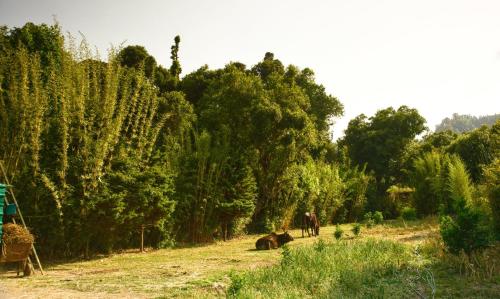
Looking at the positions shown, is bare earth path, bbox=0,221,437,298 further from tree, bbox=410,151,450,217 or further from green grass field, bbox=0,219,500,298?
tree, bbox=410,151,450,217

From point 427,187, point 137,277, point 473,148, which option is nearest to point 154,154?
point 137,277

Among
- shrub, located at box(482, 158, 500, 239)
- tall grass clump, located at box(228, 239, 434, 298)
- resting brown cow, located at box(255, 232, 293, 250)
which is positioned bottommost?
tall grass clump, located at box(228, 239, 434, 298)

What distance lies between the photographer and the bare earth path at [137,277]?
614cm

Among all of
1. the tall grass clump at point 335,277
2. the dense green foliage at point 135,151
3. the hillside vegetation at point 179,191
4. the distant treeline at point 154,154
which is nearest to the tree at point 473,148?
the distant treeline at point 154,154

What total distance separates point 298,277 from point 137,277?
308 centimetres

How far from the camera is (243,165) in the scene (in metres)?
16.1

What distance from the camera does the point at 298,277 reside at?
6.52m

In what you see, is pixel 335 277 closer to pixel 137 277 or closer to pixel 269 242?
pixel 137 277

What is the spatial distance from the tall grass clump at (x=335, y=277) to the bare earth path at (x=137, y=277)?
0.65 metres

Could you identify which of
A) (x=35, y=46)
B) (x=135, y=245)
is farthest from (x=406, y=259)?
(x=35, y=46)

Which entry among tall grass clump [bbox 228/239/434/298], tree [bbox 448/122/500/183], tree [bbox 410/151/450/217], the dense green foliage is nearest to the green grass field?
tall grass clump [bbox 228/239/434/298]

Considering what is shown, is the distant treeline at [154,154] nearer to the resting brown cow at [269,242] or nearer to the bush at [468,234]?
the bush at [468,234]

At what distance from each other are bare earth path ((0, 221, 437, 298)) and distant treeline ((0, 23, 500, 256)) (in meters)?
1.40

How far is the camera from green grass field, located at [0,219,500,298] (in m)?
5.74
